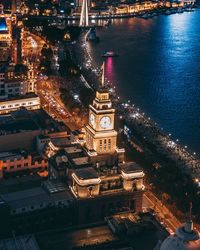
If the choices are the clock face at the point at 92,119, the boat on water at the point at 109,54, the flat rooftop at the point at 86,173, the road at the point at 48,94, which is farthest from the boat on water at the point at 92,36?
the flat rooftop at the point at 86,173

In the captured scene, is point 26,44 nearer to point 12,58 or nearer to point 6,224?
point 12,58

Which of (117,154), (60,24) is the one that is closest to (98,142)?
(117,154)

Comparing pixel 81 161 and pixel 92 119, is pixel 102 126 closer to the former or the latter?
pixel 92 119

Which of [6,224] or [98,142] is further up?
[98,142]

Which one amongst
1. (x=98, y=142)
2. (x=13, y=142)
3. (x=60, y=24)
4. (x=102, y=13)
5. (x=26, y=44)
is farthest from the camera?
(x=102, y=13)

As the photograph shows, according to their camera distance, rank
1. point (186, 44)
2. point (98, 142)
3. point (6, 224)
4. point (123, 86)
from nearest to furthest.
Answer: point (6, 224)
point (98, 142)
point (123, 86)
point (186, 44)

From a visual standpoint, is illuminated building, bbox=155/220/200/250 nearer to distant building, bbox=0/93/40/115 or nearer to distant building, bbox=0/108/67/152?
distant building, bbox=0/108/67/152
